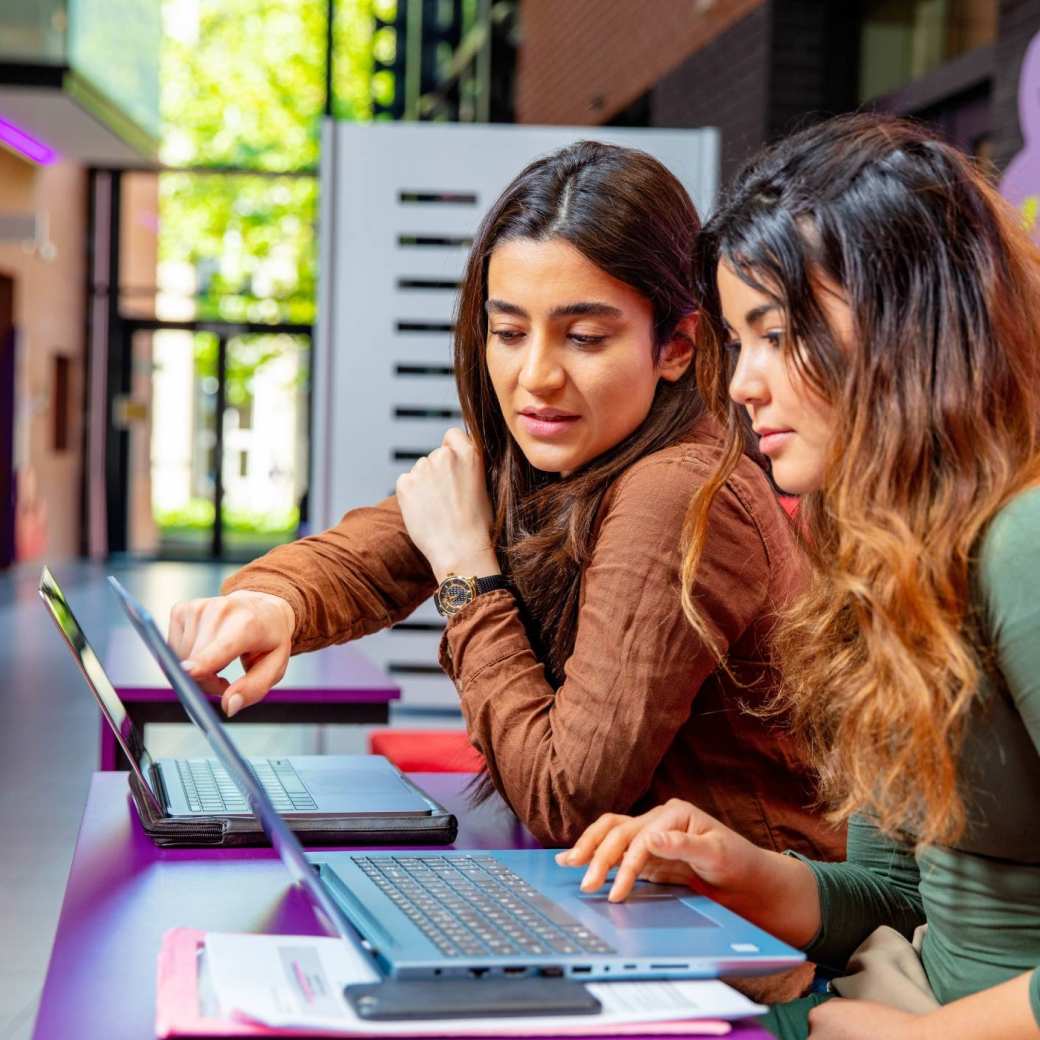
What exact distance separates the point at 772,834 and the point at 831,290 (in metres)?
0.58

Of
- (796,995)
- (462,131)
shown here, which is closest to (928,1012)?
(796,995)

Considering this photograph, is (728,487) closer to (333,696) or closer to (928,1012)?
(928,1012)

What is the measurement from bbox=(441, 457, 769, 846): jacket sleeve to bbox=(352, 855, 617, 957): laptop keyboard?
0.17 meters

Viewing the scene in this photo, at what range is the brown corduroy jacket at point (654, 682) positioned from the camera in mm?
1412

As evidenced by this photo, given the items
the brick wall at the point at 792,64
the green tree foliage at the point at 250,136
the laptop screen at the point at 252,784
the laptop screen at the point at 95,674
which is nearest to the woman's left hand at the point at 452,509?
the laptop screen at the point at 95,674

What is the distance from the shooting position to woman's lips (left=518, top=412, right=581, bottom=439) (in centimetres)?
165

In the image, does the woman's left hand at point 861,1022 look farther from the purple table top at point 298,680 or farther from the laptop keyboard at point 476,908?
the purple table top at point 298,680

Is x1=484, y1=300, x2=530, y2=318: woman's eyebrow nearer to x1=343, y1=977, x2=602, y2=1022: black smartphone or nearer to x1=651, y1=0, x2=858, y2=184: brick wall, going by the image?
x1=343, y1=977, x2=602, y2=1022: black smartphone

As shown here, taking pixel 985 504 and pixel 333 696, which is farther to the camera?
pixel 333 696

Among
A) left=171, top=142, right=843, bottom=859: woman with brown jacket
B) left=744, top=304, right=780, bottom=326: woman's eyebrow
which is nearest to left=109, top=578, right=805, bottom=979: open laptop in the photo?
left=171, top=142, right=843, bottom=859: woman with brown jacket

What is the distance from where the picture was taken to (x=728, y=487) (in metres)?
1.52

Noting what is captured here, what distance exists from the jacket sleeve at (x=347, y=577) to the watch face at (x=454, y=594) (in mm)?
247

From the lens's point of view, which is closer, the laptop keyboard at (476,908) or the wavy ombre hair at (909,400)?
the laptop keyboard at (476,908)

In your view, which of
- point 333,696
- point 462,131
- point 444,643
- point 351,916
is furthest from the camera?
point 462,131
